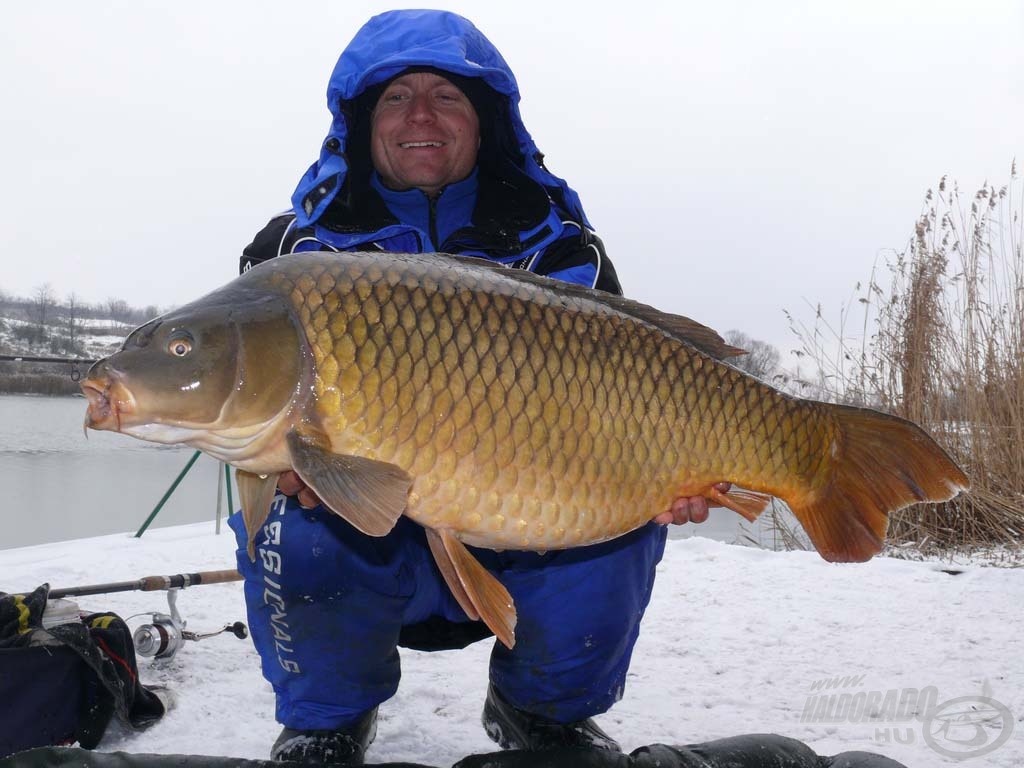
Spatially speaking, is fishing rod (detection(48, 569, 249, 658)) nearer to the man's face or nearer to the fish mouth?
the fish mouth

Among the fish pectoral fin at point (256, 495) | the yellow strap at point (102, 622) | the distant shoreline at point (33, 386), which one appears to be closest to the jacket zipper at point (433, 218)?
the fish pectoral fin at point (256, 495)

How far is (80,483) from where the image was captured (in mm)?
6973

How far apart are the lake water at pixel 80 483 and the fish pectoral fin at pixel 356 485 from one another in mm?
3069

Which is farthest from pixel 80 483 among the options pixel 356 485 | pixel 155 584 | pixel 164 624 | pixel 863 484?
pixel 863 484

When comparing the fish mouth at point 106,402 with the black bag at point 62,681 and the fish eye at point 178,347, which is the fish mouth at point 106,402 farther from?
the black bag at point 62,681

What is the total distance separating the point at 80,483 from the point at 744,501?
22.4 ft

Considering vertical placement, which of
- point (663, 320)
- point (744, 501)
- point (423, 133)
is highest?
point (423, 133)

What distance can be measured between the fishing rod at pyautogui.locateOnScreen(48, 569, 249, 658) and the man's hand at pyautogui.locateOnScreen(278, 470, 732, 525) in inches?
23.1

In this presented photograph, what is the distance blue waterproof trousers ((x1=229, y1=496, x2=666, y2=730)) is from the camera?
1.58 m

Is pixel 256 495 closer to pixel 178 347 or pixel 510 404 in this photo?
pixel 178 347

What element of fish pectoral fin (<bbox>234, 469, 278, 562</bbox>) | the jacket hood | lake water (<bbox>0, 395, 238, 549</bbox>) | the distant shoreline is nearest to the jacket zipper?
the jacket hood

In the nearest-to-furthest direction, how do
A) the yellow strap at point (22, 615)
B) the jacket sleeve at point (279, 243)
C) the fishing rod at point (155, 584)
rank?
the yellow strap at point (22, 615) < the jacket sleeve at point (279, 243) < the fishing rod at point (155, 584)

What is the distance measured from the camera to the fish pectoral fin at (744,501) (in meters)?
1.49

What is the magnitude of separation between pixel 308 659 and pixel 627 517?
2.30 feet
